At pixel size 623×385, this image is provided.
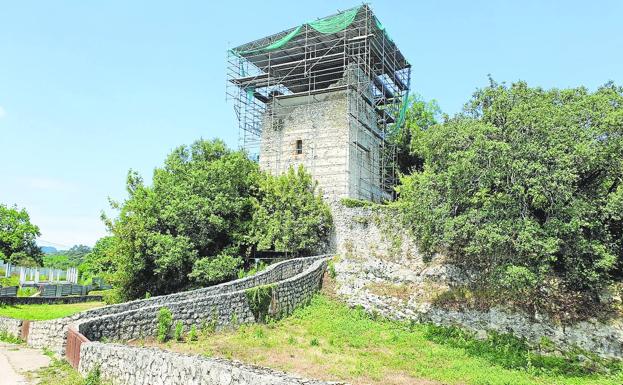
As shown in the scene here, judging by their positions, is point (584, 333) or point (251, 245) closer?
point (584, 333)

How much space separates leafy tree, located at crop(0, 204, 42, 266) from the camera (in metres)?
43.3

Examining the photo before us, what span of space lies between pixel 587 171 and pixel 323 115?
18.2 m

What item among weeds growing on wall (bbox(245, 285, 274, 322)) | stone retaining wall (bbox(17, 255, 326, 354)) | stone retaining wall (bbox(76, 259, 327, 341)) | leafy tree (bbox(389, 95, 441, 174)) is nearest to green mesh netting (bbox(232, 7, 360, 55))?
leafy tree (bbox(389, 95, 441, 174))

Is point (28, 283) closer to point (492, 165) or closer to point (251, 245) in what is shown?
point (251, 245)

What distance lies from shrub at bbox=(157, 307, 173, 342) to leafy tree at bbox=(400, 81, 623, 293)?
8.66 m

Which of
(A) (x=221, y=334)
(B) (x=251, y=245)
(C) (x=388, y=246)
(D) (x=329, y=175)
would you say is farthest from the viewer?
(D) (x=329, y=175)

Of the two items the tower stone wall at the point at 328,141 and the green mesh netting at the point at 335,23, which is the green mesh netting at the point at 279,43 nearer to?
the green mesh netting at the point at 335,23

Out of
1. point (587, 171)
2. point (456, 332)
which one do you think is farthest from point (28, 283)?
point (587, 171)

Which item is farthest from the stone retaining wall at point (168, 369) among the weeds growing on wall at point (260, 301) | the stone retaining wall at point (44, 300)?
the stone retaining wall at point (44, 300)

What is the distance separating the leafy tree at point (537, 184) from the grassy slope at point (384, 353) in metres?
2.32

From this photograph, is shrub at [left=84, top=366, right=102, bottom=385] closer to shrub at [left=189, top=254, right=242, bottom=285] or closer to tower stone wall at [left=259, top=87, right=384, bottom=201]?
shrub at [left=189, top=254, right=242, bottom=285]

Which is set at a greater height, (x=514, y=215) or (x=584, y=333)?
(x=514, y=215)

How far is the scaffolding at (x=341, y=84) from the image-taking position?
96.9 ft

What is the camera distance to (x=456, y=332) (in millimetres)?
15688
